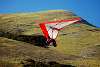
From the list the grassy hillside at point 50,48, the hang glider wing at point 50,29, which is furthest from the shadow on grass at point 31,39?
the hang glider wing at point 50,29

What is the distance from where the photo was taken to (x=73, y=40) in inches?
2793

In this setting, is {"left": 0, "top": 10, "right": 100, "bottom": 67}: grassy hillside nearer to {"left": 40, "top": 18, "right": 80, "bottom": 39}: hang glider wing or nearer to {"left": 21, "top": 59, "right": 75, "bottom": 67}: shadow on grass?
{"left": 21, "top": 59, "right": 75, "bottom": 67}: shadow on grass

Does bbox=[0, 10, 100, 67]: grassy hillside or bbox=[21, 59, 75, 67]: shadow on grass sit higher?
bbox=[0, 10, 100, 67]: grassy hillside

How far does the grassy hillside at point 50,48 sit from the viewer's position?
126ft

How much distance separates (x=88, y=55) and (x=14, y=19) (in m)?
44.6

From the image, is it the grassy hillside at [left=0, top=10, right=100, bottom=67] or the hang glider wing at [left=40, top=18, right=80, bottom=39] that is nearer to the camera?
the hang glider wing at [left=40, top=18, right=80, bottom=39]

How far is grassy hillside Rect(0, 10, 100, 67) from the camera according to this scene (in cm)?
3853

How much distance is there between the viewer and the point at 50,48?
2078 inches

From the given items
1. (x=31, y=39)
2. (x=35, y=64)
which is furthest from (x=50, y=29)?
(x=31, y=39)

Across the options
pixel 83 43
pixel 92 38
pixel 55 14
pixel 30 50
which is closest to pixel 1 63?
pixel 30 50

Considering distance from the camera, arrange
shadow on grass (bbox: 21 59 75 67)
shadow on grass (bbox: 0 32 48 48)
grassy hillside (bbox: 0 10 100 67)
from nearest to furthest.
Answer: shadow on grass (bbox: 21 59 75 67), grassy hillside (bbox: 0 10 100 67), shadow on grass (bbox: 0 32 48 48)

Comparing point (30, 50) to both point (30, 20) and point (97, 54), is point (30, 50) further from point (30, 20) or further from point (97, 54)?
point (30, 20)

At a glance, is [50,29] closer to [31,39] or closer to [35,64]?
[35,64]

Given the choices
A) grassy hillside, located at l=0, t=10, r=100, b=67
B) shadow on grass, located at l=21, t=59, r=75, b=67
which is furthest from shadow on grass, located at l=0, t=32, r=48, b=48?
shadow on grass, located at l=21, t=59, r=75, b=67
